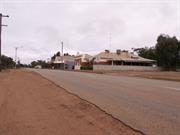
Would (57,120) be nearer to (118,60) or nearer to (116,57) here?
(118,60)

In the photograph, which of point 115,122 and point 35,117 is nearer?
point 115,122

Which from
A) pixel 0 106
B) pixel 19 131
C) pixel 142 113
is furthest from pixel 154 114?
pixel 0 106

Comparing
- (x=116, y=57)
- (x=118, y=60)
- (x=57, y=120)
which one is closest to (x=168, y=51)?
(x=118, y=60)

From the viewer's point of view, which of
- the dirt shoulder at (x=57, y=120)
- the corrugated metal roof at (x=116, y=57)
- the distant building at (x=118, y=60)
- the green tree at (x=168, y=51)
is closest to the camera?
the dirt shoulder at (x=57, y=120)

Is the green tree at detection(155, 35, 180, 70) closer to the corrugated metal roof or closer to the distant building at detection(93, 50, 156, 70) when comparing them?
the distant building at detection(93, 50, 156, 70)

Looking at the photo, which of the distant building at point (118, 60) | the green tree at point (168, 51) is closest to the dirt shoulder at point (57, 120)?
the distant building at point (118, 60)

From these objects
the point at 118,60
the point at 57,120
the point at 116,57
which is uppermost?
the point at 116,57

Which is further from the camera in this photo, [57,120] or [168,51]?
[168,51]

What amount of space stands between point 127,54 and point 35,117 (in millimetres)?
103450

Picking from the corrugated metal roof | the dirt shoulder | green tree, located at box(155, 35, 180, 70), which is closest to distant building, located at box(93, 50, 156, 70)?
the corrugated metal roof

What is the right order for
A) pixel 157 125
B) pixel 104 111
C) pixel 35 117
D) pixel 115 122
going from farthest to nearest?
pixel 104 111 < pixel 35 117 < pixel 115 122 < pixel 157 125

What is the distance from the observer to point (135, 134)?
8734 mm

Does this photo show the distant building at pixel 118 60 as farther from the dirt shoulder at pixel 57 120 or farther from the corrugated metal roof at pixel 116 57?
the dirt shoulder at pixel 57 120

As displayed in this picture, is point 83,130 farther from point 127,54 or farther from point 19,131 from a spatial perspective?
point 127,54
